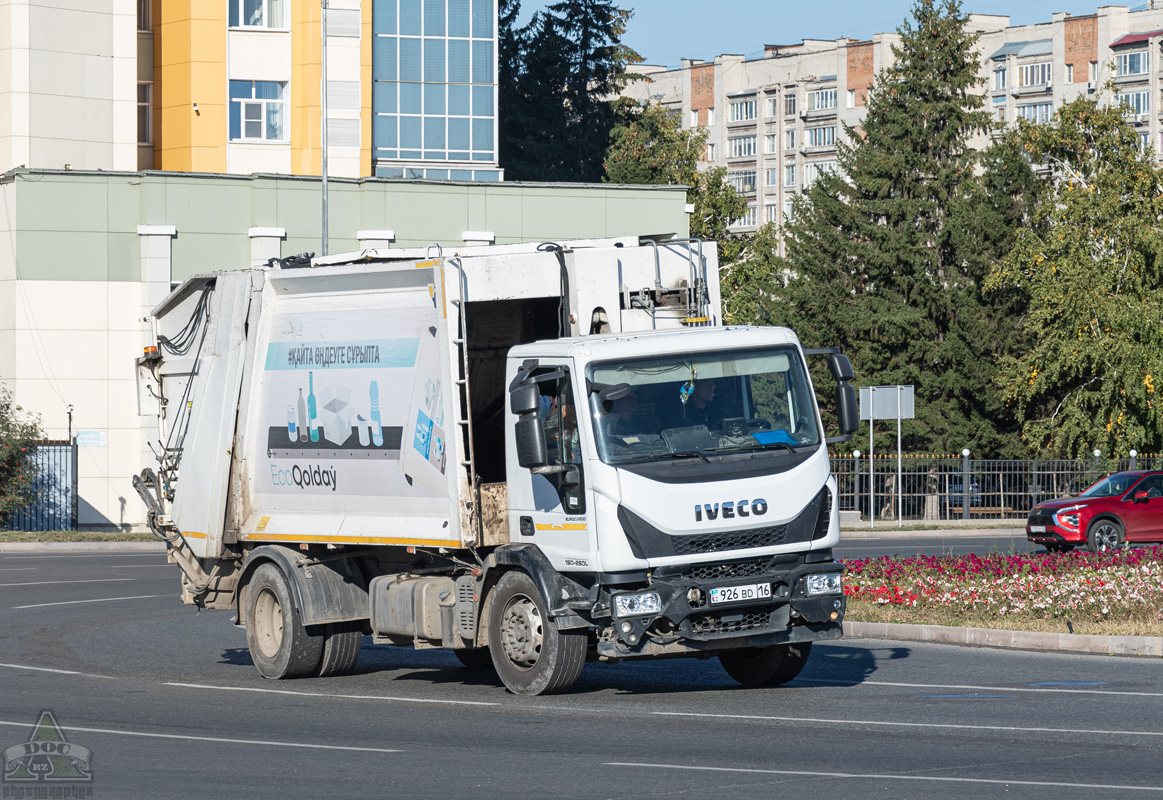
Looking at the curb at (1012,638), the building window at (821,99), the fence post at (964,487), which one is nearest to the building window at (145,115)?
A: the fence post at (964,487)

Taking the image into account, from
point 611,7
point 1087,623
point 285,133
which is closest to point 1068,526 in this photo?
point 1087,623

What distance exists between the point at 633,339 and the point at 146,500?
625cm

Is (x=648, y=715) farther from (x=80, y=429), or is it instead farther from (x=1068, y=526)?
(x=80, y=429)

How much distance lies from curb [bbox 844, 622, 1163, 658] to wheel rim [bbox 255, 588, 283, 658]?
5.94 meters

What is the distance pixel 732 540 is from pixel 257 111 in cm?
4067

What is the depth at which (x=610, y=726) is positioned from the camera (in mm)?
11234

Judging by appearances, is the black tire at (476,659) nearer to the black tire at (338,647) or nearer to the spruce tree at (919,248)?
the black tire at (338,647)

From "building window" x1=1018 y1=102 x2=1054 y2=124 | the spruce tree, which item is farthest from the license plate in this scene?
"building window" x1=1018 y1=102 x2=1054 y2=124

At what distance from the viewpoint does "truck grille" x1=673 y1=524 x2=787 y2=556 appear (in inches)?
470

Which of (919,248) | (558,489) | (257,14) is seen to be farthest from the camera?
(919,248)

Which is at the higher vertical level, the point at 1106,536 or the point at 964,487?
the point at 964,487

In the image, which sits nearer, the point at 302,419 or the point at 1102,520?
the point at 302,419

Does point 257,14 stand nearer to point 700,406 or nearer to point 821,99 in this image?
point 700,406

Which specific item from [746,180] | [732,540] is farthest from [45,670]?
[746,180]
